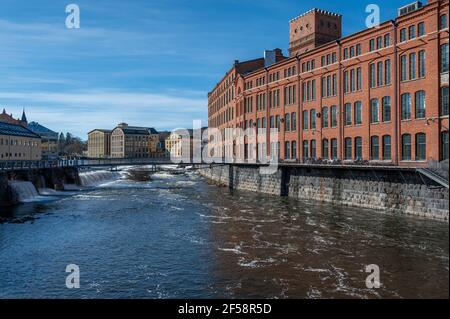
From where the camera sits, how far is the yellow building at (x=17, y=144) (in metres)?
71.4

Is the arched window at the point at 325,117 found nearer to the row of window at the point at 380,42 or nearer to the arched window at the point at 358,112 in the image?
the arched window at the point at 358,112

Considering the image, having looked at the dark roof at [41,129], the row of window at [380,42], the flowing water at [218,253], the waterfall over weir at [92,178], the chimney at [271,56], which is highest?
the chimney at [271,56]

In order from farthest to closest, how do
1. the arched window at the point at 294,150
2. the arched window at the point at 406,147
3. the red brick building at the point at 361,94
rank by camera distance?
1. the arched window at the point at 294,150
2. the arched window at the point at 406,147
3. the red brick building at the point at 361,94

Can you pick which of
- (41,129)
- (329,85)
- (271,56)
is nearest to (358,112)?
(329,85)

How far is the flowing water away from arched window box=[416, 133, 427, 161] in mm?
6740

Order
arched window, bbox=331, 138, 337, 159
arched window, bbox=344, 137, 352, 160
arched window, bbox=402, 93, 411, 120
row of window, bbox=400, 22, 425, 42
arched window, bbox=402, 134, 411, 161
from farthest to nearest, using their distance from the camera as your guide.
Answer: arched window, bbox=331, 138, 337, 159 → arched window, bbox=344, 137, 352, 160 → arched window, bbox=402, 134, 411, 161 → arched window, bbox=402, 93, 411, 120 → row of window, bbox=400, 22, 425, 42

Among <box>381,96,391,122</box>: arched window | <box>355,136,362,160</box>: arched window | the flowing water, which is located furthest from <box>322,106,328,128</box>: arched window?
the flowing water

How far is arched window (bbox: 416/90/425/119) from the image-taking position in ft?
114

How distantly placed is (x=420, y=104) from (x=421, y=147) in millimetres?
3779

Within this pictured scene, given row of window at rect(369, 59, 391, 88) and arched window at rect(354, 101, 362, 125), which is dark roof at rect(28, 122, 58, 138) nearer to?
arched window at rect(354, 101, 362, 125)

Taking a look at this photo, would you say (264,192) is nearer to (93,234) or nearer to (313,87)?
(313,87)

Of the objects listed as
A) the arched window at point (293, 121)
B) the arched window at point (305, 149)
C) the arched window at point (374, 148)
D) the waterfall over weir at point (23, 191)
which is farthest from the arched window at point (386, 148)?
the waterfall over weir at point (23, 191)

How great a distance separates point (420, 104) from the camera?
35031 mm

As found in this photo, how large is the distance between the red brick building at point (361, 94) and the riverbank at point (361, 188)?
2784 mm
